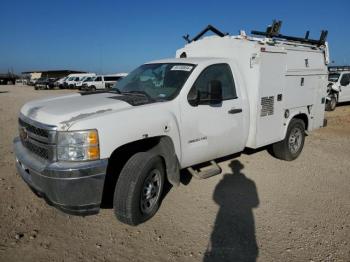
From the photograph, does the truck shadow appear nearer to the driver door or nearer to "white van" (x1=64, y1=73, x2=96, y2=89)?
the driver door

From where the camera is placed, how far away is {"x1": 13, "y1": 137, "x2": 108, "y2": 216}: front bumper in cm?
299

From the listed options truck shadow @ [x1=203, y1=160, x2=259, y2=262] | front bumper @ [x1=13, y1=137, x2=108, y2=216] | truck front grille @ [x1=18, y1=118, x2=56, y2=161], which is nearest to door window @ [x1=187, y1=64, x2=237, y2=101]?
truck shadow @ [x1=203, y1=160, x2=259, y2=262]

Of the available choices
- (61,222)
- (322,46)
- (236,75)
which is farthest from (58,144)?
(322,46)

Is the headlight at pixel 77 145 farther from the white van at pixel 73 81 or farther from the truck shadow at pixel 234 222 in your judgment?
the white van at pixel 73 81

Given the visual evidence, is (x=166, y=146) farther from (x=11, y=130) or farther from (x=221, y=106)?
(x=11, y=130)

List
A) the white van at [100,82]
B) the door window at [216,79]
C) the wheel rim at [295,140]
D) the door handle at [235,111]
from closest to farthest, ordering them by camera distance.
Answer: the door window at [216,79] → the door handle at [235,111] → the wheel rim at [295,140] → the white van at [100,82]

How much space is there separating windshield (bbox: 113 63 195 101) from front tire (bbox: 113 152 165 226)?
2.91 feet

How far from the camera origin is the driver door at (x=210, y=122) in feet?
13.2

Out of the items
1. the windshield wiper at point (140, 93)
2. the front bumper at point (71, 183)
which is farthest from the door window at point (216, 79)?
the front bumper at point (71, 183)

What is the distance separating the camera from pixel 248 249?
3213 millimetres

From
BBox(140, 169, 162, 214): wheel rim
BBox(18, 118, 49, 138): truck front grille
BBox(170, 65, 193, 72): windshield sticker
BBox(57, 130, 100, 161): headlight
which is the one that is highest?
BBox(170, 65, 193, 72): windshield sticker

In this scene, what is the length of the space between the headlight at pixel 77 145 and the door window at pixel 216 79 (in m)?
1.51

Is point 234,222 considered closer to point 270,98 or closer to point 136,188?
point 136,188

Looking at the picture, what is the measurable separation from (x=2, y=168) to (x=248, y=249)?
4.42 metres
